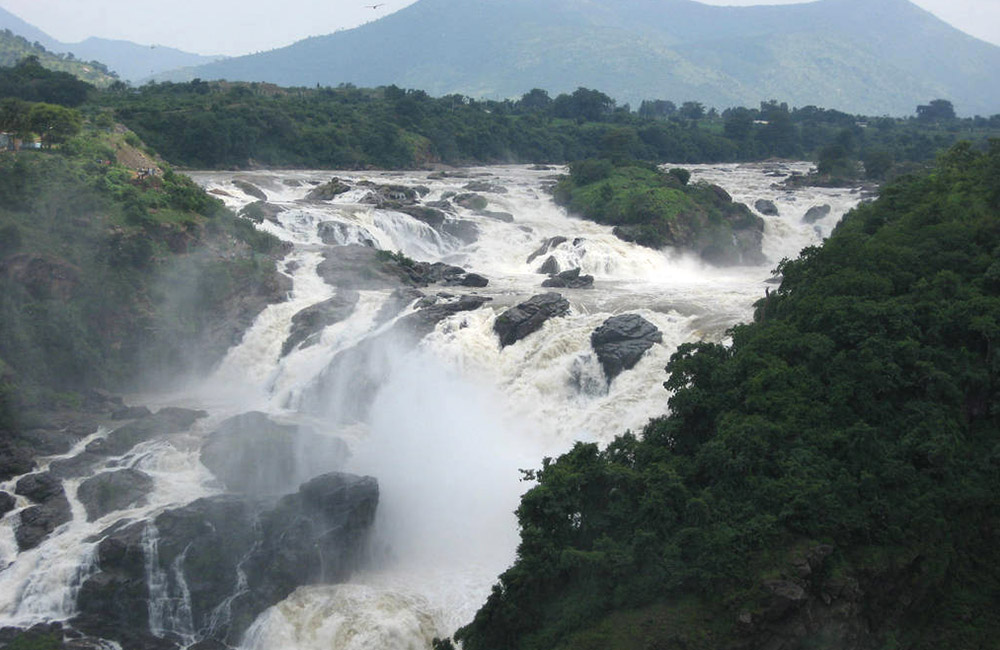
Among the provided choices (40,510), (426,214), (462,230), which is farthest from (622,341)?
(426,214)

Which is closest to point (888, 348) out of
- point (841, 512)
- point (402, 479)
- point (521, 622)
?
point (841, 512)

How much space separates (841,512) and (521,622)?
4909mm

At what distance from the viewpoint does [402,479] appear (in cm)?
2011

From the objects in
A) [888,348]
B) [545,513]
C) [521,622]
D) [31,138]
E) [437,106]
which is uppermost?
[437,106]

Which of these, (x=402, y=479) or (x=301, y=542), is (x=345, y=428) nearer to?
(x=402, y=479)

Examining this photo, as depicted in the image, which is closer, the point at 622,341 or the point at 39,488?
the point at 39,488

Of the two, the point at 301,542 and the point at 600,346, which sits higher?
the point at 600,346

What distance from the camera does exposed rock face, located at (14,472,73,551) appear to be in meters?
17.6

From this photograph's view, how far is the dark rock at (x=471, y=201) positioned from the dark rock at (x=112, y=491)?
25.4m

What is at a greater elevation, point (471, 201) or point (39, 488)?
point (471, 201)

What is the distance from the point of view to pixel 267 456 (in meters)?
20.6

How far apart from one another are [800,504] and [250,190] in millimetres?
33853

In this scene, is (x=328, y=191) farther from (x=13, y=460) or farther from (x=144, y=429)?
(x=13, y=460)

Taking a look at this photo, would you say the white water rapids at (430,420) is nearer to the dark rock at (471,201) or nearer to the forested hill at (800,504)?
the forested hill at (800,504)
